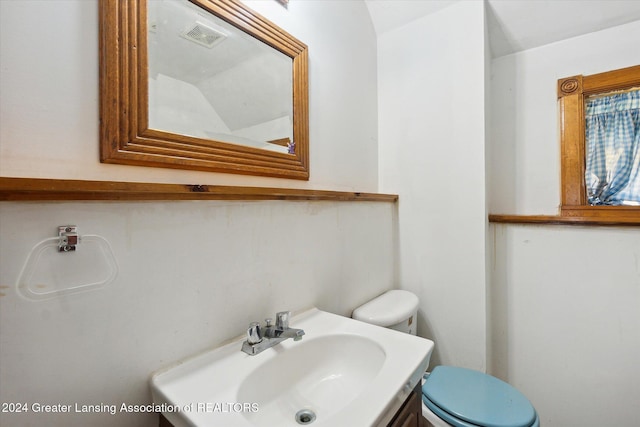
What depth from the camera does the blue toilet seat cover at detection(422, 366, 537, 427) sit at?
97 centimetres

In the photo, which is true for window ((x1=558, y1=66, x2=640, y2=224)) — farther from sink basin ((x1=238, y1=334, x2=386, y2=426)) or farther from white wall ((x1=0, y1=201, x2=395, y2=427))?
white wall ((x1=0, y1=201, x2=395, y2=427))

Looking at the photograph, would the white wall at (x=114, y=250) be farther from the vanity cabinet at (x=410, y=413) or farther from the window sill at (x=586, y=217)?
the window sill at (x=586, y=217)

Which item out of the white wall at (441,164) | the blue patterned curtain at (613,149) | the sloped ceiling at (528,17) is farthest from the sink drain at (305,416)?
the sloped ceiling at (528,17)

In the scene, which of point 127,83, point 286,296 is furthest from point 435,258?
point 127,83

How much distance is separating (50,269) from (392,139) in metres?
1.54

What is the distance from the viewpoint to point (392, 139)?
164 cm

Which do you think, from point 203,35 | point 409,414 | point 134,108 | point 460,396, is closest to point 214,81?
point 203,35

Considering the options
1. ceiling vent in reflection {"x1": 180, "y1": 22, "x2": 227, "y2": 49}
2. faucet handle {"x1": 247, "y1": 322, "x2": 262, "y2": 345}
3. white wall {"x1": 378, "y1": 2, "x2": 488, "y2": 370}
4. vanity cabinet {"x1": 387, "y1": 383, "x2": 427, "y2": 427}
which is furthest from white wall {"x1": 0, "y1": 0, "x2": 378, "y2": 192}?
white wall {"x1": 378, "y1": 2, "x2": 488, "y2": 370}

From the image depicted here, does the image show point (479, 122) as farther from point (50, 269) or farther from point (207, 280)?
point (50, 269)

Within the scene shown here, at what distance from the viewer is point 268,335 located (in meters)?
0.85

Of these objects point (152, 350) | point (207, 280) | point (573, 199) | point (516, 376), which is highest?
point (573, 199)

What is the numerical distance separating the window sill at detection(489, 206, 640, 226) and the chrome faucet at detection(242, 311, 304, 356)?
4.27 ft

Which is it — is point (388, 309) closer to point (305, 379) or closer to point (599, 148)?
point (305, 379)

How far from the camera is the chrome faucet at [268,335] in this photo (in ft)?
2.61
